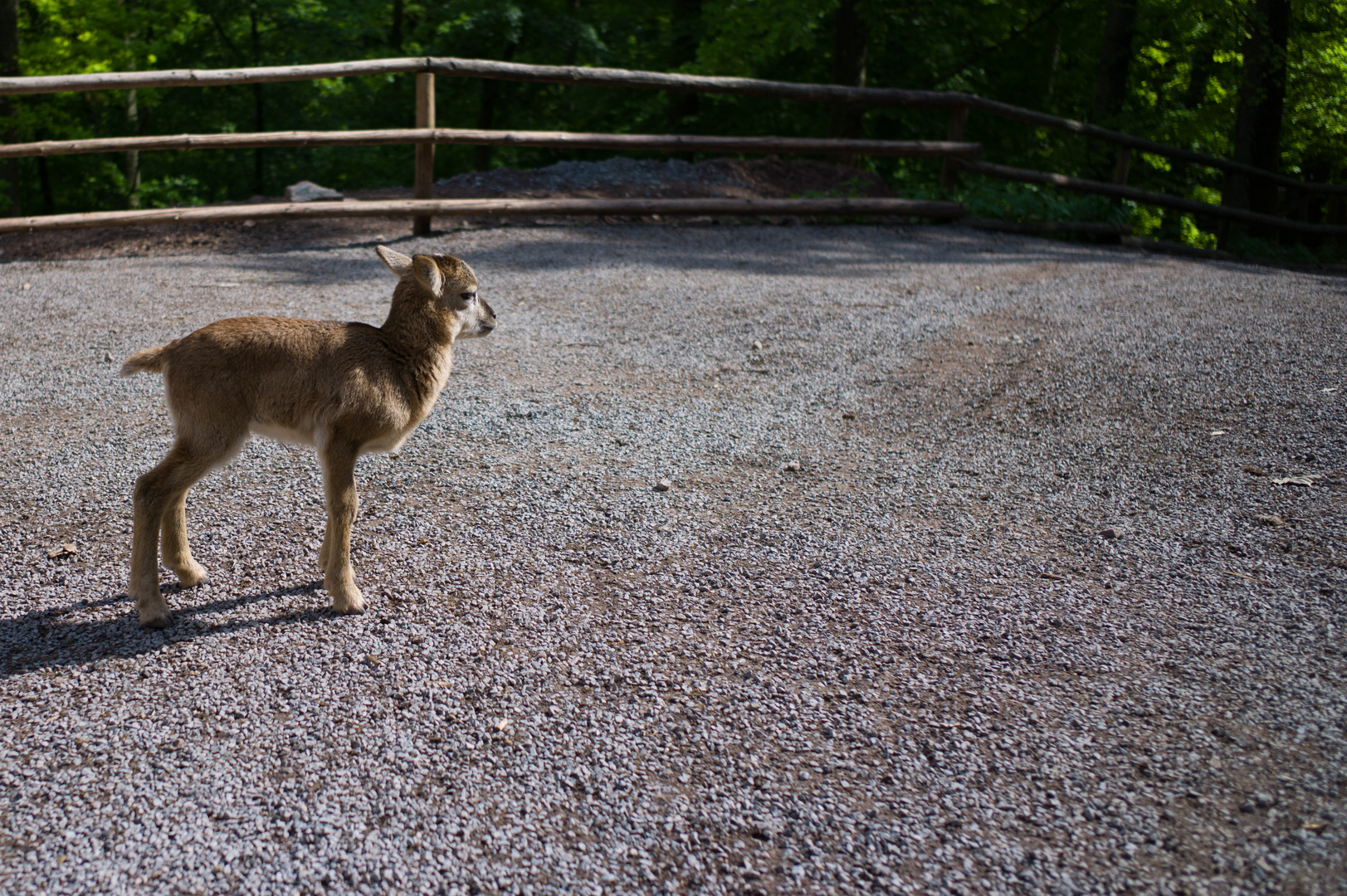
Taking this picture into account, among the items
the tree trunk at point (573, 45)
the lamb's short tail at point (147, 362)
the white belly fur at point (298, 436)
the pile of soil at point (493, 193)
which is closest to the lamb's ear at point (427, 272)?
the white belly fur at point (298, 436)

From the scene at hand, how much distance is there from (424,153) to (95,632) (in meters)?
7.51

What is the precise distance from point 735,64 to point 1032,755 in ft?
55.6

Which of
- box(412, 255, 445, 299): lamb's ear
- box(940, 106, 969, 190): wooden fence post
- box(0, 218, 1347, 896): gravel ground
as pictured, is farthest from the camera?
box(940, 106, 969, 190): wooden fence post

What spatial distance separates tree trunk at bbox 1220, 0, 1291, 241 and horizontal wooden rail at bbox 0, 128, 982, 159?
18.8 feet

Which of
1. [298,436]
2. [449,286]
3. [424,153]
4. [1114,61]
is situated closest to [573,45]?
[1114,61]

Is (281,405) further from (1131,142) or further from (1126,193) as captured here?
(1131,142)

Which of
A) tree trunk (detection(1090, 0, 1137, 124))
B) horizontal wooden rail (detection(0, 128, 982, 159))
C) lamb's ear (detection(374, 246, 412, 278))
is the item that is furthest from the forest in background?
lamb's ear (detection(374, 246, 412, 278))

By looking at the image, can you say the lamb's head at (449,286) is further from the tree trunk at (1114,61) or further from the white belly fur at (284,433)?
the tree trunk at (1114,61)

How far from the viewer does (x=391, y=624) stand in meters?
3.64

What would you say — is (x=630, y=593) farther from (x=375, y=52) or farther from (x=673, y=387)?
(x=375, y=52)

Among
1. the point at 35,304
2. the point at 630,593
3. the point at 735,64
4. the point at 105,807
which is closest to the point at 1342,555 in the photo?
the point at 630,593

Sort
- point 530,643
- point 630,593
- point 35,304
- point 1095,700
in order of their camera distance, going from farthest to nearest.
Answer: point 35,304, point 630,593, point 530,643, point 1095,700

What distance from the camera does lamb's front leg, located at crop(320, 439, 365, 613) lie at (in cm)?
360

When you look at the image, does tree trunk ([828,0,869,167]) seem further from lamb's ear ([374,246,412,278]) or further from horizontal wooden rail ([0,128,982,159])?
lamb's ear ([374,246,412,278])
